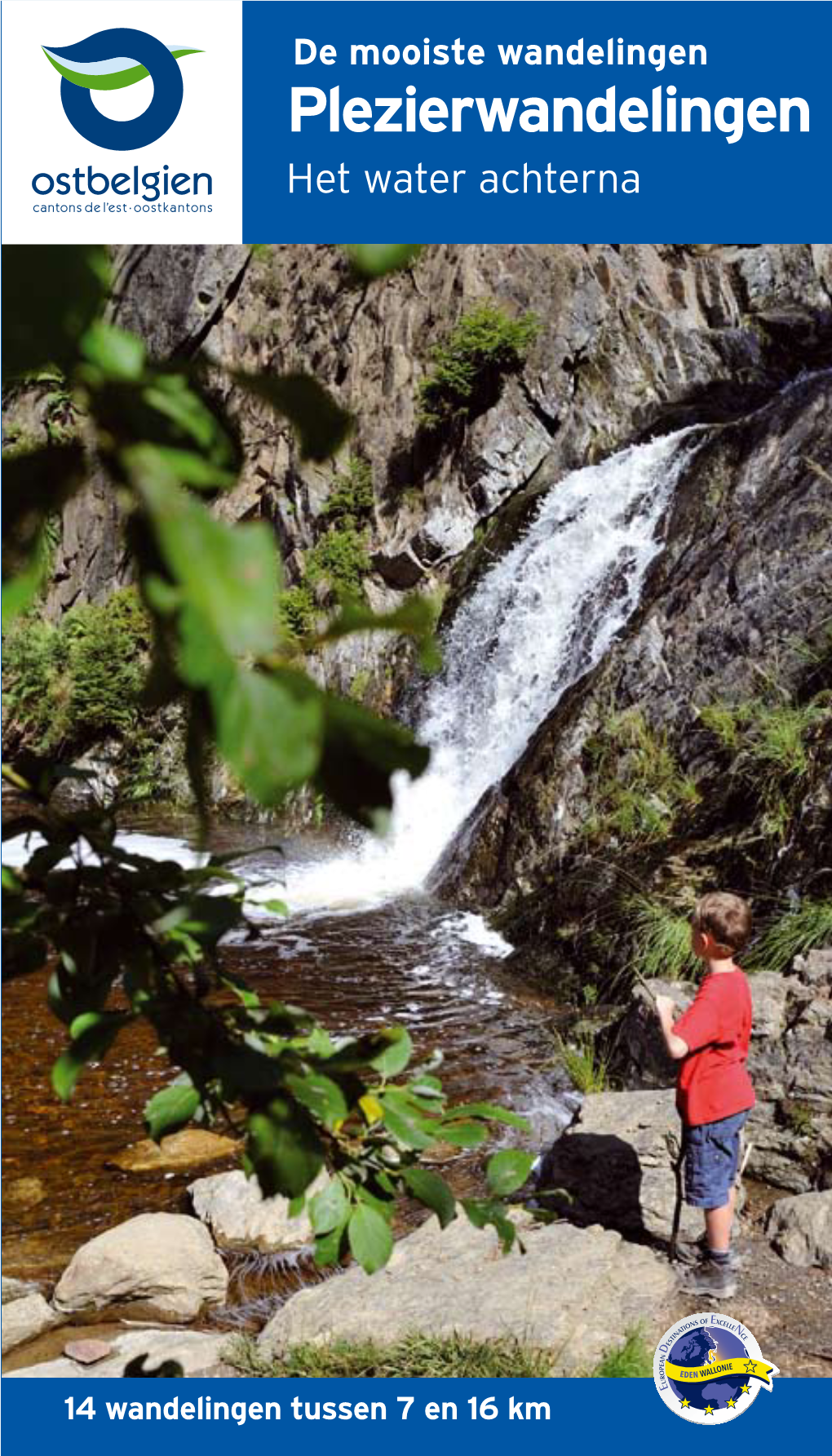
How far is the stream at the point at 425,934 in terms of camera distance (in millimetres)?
5000

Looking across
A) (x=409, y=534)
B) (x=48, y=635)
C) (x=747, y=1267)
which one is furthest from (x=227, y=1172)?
(x=48, y=635)

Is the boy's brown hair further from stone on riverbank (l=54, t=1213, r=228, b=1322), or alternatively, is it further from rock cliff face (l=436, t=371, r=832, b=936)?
rock cliff face (l=436, t=371, r=832, b=936)

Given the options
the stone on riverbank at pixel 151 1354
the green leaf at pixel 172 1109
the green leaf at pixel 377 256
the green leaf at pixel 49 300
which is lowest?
the stone on riverbank at pixel 151 1354

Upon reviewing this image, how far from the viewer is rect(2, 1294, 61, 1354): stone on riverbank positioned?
13.1 ft

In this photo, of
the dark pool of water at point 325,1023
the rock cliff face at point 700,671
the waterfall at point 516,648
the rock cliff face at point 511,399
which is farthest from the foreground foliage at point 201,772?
the waterfall at point 516,648

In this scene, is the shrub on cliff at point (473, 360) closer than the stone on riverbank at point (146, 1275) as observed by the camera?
Answer: No

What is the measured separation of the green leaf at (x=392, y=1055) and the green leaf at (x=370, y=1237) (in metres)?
0.13

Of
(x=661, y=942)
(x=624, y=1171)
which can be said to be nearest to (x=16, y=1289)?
(x=624, y=1171)

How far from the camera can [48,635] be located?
672 inches

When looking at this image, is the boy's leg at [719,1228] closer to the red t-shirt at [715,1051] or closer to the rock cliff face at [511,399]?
the red t-shirt at [715,1051]

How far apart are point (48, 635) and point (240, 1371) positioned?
49.2 ft

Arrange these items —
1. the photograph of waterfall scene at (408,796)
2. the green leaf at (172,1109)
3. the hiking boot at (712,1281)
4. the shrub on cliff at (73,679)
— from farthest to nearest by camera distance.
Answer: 1. the shrub on cliff at (73,679)
2. the hiking boot at (712,1281)
3. the green leaf at (172,1109)
4. the photograph of waterfall scene at (408,796)

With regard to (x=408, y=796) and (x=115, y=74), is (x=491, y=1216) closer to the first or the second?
(x=115, y=74)

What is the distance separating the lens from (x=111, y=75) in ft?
11.1
